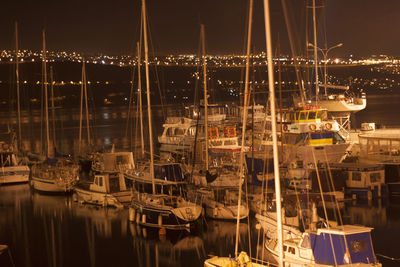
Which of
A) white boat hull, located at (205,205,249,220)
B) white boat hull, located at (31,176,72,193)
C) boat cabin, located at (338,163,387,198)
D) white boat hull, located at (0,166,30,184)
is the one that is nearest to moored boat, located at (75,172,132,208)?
white boat hull, located at (31,176,72,193)

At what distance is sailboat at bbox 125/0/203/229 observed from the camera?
2172 cm

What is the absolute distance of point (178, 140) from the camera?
4762 centimetres

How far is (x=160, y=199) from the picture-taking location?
2211 cm

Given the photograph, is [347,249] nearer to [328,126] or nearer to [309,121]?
[328,126]

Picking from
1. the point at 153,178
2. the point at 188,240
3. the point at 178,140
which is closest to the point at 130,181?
the point at 153,178

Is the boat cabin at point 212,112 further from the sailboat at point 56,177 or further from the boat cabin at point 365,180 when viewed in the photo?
the boat cabin at point 365,180

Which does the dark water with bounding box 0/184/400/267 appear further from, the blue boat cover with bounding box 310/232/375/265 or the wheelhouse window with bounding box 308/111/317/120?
the wheelhouse window with bounding box 308/111/317/120

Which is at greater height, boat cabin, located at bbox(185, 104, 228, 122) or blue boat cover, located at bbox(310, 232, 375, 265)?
boat cabin, located at bbox(185, 104, 228, 122)

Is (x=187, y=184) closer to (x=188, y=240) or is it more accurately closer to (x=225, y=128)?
(x=188, y=240)

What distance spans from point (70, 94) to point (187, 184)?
562 ft

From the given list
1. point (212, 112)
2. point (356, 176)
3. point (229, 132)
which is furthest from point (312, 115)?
point (212, 112)

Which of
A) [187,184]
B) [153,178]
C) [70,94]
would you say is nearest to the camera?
[153,178]

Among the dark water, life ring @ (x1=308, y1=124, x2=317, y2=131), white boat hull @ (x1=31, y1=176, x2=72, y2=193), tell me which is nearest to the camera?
the dark water

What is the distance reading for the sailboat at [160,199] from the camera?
21.7 m
